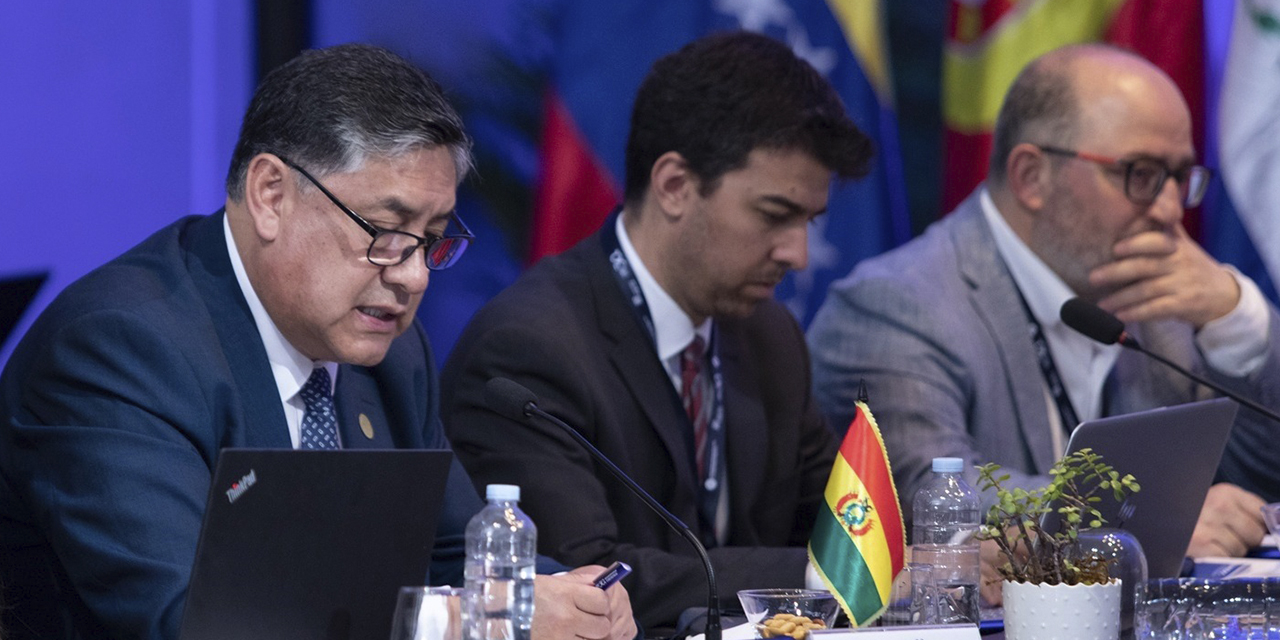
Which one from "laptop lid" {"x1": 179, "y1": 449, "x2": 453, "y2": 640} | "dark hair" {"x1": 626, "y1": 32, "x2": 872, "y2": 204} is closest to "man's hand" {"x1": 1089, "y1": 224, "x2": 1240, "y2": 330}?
"dark hair" {"x1": 626, "y1": 32, "x2": 872, "y2": 204}

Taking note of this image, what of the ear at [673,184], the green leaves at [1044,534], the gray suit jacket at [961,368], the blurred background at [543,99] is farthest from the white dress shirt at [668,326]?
the green leaves at [1044,534]

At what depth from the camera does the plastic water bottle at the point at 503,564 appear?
165 centimetres

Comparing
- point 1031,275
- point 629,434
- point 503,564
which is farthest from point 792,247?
point 503,564

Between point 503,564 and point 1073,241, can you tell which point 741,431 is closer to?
point 1073,241

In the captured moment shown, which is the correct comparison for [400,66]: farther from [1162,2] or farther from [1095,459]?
[1162,2]

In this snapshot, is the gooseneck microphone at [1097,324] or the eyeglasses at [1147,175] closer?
the gooseneck microphone at [1097,324]

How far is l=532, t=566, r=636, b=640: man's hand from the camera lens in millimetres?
1969

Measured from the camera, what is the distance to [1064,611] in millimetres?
1871

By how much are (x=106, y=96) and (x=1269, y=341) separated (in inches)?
103

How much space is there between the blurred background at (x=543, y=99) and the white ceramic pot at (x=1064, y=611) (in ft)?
6.50

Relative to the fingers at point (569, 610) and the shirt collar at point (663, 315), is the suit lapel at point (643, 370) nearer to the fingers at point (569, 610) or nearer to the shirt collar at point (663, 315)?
the shirt collar at point (663, 315)

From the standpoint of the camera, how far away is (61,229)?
10.3 ft

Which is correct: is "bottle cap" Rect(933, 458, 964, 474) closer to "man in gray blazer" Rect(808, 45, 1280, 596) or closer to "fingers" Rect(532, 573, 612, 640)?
"fingers" Rect(532, 573, 612, 640)

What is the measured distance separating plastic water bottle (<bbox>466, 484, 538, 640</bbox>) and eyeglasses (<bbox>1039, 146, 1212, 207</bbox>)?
6.87ft
